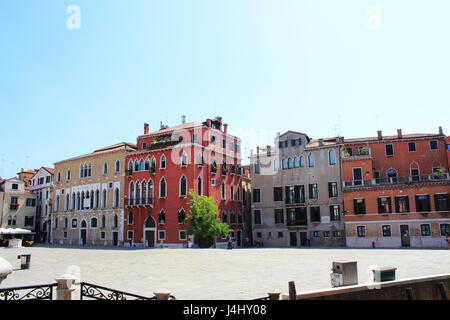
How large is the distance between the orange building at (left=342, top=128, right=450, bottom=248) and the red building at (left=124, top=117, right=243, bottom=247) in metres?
13.3

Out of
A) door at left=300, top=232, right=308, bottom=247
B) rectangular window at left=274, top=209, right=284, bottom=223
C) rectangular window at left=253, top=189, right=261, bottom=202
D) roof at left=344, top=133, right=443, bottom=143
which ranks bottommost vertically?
door at left=300, top=232, right=308, bottom=247

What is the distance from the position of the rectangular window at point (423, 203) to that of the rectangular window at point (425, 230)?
4.74 ft

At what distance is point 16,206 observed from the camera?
55.7m

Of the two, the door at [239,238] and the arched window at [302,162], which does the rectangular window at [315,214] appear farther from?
the door at [239,238]

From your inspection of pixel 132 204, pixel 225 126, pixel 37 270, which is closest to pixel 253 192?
pixel 225 126

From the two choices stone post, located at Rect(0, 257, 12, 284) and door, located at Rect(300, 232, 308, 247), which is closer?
stone post, located at Rect(0, 257, 12, 284)

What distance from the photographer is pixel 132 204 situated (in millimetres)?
43125

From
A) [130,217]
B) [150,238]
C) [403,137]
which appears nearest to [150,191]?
[130,217]

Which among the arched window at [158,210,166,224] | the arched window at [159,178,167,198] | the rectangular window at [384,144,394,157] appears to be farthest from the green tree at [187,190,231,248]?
the rectangular window at [384,144,394,157]

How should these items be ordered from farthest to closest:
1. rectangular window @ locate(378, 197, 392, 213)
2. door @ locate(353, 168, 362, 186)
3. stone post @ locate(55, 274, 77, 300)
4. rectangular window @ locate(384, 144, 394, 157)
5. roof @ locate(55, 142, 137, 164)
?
roof @ locate(55, 142, 137, 164)
rectangular window @ locate(384, 144, 394, 157)
door @ locate(353, 168, 362, 186)
rectangular window @ locate(378, 197, 392, 213)
stone post @ locate(55, 274, 77, 300)

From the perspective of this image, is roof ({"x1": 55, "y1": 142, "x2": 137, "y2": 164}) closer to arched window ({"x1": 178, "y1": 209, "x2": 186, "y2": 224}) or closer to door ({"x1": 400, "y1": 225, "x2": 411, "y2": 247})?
arched window ({"x1": 178, "y1": 209, "x2": 186, "y2": 224})

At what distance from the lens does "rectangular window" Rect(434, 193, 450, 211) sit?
34.6m

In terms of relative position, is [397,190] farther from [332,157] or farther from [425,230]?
[332,157]
